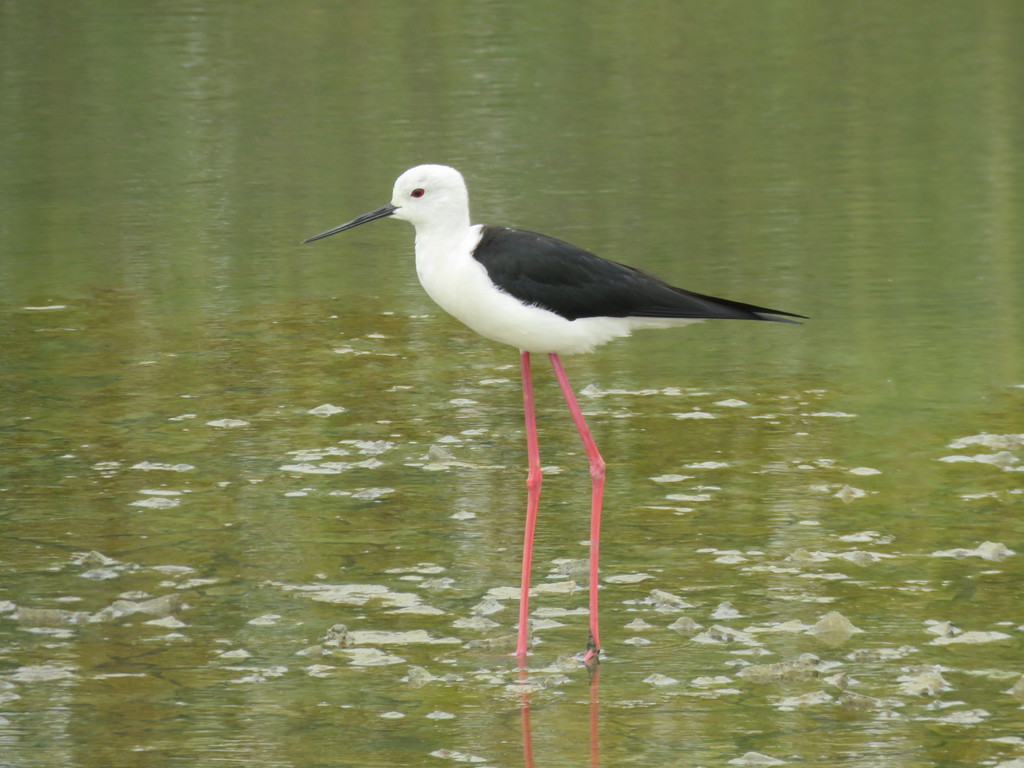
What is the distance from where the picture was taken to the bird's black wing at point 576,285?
21.7 ft

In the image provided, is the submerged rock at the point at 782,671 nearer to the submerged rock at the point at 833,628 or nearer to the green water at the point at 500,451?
the green water at the point at 500,451

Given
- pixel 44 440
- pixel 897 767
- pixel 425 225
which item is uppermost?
pixel 425 225

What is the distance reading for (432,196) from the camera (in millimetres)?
6680

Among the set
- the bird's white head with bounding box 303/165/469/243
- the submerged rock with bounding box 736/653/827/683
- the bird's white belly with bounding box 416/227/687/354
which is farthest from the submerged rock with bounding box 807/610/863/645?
the bird's white head with bounding box 303/165/469/243

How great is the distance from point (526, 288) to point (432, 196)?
1.60 ft

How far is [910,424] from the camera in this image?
924 cm

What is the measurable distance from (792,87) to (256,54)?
805 cm

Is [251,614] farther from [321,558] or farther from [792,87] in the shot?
[792,87]

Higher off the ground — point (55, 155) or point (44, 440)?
point (55, 155)

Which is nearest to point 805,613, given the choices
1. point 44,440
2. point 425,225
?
point 425,225

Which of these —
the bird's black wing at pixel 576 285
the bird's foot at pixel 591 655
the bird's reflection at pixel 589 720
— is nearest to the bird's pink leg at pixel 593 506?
the bird's foot at pixel 591 655

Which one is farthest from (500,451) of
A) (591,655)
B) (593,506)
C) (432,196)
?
(591,655)

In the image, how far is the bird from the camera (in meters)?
6.57

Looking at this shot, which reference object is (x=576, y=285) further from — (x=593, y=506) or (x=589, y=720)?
(x=589, y=720)
